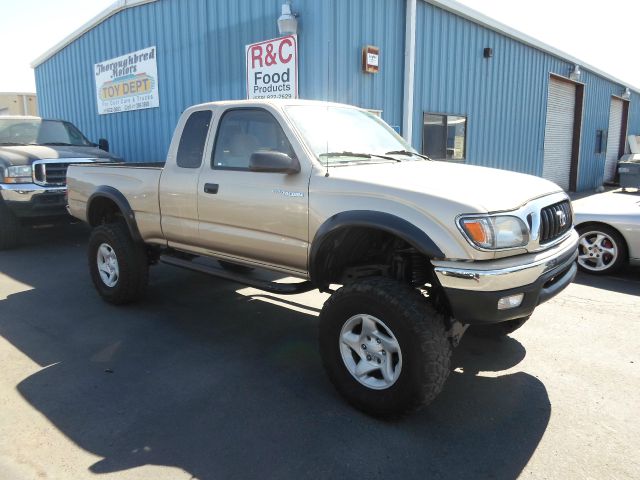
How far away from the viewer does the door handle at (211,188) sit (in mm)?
4016

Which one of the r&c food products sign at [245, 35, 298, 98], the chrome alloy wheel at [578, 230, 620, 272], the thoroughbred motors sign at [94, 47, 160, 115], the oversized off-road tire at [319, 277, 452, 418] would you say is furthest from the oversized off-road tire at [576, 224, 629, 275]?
the thoroughbred motors sign at [94, 47, 160, 115]

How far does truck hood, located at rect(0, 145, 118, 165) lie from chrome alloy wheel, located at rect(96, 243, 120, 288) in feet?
11.5

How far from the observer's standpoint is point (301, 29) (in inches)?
316

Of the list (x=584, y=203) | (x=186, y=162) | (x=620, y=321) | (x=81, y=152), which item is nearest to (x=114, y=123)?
(x=81, y=152)

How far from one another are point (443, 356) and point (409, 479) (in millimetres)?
693

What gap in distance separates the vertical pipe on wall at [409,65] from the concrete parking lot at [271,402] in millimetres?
4982

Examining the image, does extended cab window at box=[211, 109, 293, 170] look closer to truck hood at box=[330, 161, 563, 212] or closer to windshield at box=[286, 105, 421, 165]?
windshield at box=[286, 105, 421, 165]

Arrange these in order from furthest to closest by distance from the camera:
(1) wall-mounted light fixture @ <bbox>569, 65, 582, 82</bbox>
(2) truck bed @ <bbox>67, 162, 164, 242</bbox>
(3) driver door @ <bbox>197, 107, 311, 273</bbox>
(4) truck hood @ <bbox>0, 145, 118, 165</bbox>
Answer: (1) wall-mounted light fixture @ <bbox>569, 65, 582, 82</bbox> < (4) truck hood @ <bbox>0, 145, 118, 165</bbox> < (2) truck bed @ <bbox>67, 162, 164, 242</bbox> < (3) driver door @ <bbox>197, 107, 311, 273</bbox>

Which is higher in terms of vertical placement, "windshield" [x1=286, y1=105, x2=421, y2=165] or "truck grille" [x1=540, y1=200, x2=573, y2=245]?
"windshield" [x1=286, y1=105, x2=421, y2=165]

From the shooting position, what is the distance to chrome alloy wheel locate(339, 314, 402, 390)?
3020mm

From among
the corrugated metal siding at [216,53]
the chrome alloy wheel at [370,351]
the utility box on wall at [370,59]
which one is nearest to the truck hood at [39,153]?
the corrugated metal siding at [216,53]

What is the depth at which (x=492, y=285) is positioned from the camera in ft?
8.90

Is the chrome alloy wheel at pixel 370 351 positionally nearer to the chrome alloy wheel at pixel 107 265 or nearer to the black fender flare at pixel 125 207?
the black fender flare at pixel 125 207

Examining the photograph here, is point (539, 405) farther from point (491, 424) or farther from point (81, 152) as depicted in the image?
point (81, 152)
